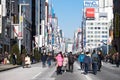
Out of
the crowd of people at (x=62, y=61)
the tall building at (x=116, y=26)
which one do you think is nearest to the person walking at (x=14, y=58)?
the crowd of people at (x=62, y=61)

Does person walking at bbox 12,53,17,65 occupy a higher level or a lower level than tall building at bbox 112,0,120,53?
lower

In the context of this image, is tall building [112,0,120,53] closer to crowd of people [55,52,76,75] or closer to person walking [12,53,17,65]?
person walking [12,53,17,65]

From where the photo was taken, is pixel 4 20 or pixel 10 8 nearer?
pixel 4 20

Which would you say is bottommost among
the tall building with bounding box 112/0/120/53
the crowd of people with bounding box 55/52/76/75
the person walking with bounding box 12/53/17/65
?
the person walking with bounding box 12/53/17/65

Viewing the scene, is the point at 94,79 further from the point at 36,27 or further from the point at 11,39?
the point at 36,27

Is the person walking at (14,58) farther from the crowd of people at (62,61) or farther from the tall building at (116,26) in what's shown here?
the tall building at (116,26)

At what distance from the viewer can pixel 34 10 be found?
149250 mm

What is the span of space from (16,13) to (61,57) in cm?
6485

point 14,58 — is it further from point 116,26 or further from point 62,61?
point 116,26

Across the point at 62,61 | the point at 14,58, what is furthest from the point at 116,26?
the point at 62,61

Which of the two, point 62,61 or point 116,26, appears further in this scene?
point 116,26

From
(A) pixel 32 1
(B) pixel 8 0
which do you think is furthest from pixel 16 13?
(A) pixel 32 1

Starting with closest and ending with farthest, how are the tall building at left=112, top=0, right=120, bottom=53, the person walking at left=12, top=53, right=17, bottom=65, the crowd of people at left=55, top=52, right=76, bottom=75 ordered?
the crowd of people at left=55, top=52, right=76, bottom=75
the person walking at left=12, top=53, right=17, bottom=65
the tall building at left=112, top=0, right=120, bottom=53

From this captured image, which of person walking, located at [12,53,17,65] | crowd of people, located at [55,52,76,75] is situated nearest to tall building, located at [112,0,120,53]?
person walking, located at [12,53,17,65]
